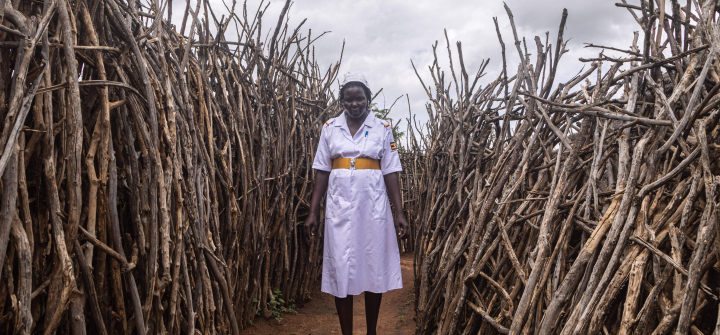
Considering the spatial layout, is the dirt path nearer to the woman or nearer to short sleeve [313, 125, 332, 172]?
the woman

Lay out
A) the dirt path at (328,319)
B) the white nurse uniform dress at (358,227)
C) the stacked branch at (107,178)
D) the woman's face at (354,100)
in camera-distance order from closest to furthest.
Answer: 1. the stacked branch at (107,178)
2. the white nurse uniform dress at (358,227)
3. the woman's face at (354,100)
4. the dirt path at (328,319)

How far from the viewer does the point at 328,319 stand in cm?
341

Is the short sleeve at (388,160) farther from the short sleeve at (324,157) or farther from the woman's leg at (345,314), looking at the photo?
the woman's leg at (345,314)

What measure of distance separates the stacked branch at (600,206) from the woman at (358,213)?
35 centimetres

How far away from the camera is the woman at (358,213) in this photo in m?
2.40

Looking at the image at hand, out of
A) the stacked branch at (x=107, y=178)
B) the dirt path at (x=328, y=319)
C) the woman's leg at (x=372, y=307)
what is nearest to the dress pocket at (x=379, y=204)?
the woman's leg at (x=372, y=307)

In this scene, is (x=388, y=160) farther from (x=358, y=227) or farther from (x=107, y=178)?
(x=107, y=178)

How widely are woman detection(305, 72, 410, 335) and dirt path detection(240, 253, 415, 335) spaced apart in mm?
799

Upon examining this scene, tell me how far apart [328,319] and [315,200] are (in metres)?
1.33

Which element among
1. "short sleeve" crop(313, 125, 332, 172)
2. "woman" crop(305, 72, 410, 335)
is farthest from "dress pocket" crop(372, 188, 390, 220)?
"short sleeve" crop(313, 125, 332, 172)

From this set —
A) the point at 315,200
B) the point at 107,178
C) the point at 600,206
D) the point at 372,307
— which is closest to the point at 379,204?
the point at 315,200

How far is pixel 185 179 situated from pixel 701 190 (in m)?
1.87

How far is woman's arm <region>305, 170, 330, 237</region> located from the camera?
254 centimetres

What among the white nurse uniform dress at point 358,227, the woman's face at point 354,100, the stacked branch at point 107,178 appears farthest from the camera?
the woman's face at point 354,100
